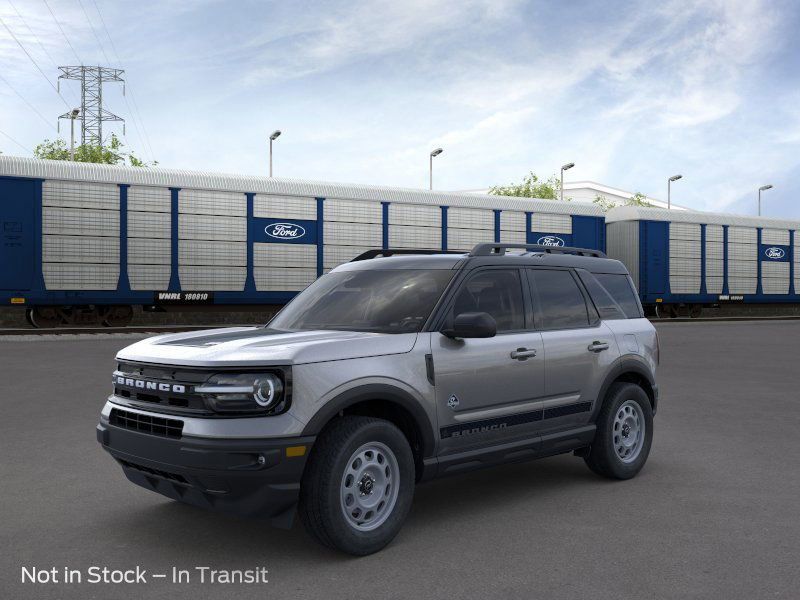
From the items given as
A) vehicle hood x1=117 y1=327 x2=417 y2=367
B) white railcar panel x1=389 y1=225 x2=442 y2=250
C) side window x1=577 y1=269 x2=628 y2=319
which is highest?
white railcar panel x1=389 y1=225 x2=442 y2=250

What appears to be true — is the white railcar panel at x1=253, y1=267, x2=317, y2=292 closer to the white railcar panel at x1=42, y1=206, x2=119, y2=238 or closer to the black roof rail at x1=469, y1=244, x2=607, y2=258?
the white railcar panel at x1=42, y1=206, x2=119, y2=238

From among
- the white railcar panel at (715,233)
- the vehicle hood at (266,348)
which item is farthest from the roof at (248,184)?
the vehicle hood at (266,348)

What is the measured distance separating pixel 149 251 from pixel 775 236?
92.6ft

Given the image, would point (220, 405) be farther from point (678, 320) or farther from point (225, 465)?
point (678, 320)

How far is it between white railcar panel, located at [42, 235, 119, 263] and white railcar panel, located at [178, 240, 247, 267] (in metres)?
1.97

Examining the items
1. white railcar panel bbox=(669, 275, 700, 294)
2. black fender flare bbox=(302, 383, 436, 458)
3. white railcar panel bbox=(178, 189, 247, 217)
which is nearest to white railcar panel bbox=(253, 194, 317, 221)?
white railcar panel bbox=(178, 189, 247, 217)

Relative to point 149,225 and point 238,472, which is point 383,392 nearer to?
point 238,472

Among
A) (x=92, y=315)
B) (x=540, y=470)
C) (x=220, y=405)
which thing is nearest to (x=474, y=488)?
(x=540, y=470)

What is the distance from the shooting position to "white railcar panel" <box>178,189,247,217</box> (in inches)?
941

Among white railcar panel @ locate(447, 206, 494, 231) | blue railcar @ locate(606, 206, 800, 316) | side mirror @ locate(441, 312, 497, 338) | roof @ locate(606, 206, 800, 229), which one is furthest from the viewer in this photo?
roof @ locate(606, 206, 800, 229)

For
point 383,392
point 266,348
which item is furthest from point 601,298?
point 266,348

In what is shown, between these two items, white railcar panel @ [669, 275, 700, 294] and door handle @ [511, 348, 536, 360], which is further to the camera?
white railcar panel @ [669, 275, 700, 294]

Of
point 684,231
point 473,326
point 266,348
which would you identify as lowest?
point 266,348

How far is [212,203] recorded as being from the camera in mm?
24359
